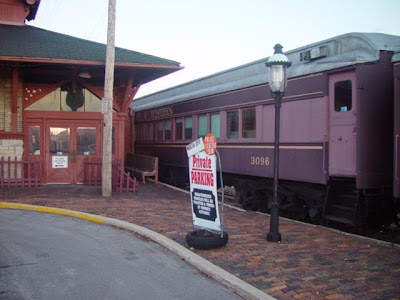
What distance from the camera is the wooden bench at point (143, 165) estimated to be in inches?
591

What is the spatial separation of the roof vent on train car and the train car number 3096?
2382 mm

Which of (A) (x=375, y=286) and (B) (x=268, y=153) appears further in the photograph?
(B) (x=268, y=153)

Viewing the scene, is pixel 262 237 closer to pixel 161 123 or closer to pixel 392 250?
pixel 392 250

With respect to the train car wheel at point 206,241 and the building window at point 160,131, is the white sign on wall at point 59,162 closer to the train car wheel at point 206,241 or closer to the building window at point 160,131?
the building window at point 160,131

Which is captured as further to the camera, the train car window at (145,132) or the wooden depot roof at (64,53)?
the train car window at (145,132)

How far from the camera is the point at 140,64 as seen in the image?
44.7 feet

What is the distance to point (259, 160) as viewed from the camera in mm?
10344

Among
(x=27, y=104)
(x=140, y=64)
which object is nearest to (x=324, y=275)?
(x=140, y=64)

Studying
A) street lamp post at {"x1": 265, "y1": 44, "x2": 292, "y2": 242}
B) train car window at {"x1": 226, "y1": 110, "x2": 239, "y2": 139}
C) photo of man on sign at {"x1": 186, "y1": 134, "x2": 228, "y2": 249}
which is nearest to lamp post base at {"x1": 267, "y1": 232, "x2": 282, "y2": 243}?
street lamp post at {"x1": 265, "y1": 44, "x2": 292, "y2": 242}

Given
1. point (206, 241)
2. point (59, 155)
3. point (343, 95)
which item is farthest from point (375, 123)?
point (59, 155)

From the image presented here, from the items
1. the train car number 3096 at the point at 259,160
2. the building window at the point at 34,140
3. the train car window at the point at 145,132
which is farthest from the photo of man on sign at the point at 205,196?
the train car window at the point at 145,132

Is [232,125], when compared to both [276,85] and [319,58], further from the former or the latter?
[276,85]

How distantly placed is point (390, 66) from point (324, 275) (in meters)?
4.45

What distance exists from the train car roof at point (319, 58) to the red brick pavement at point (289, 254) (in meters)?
3.07
